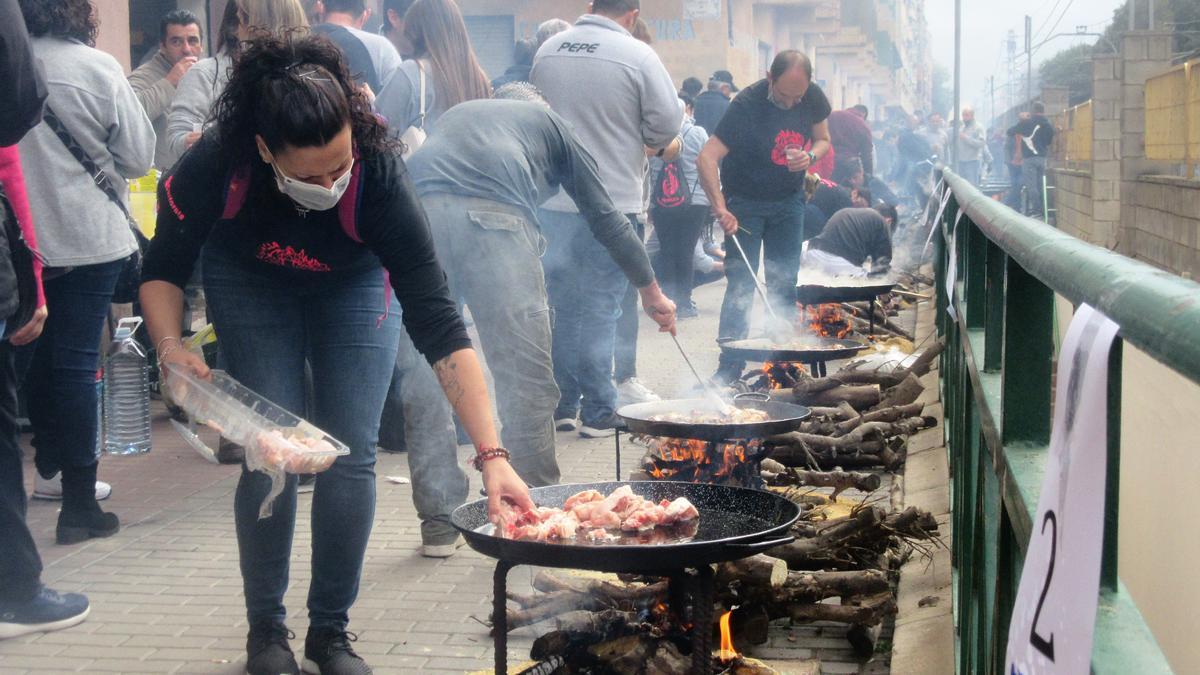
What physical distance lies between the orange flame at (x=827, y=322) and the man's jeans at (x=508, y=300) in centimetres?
471

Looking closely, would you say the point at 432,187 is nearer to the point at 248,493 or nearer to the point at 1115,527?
the point at 248,493

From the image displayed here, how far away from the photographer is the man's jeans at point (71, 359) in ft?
16.6

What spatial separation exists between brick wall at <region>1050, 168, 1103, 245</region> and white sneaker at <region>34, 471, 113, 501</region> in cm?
1575

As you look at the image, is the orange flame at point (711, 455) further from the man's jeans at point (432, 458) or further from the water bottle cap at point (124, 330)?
the water bottle cap at point (124, 330)

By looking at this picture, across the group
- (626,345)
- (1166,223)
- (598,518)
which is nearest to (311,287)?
(598,518)

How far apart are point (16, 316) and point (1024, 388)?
3284 millimetres

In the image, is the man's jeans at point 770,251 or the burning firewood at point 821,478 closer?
the burning firewood at point 821,478

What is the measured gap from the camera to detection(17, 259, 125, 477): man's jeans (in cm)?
506

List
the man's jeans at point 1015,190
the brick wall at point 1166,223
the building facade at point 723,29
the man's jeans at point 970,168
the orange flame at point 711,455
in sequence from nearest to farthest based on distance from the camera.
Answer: the orange flame at point 711,455 < the brick wall at point 1166,223 < the building facade at point 723,29 < the man's jeans at point 1015,190 < the man's jeans at point 970,168

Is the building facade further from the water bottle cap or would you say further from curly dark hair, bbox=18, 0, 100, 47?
curly dark hair, bbox=18, 0, 100, 47

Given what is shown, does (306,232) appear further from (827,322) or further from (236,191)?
(827,322)

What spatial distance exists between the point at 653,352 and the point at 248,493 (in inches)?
291

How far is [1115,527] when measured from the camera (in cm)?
124

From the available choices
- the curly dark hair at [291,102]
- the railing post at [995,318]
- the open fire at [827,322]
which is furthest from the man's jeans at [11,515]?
the open fire at [827,322]
